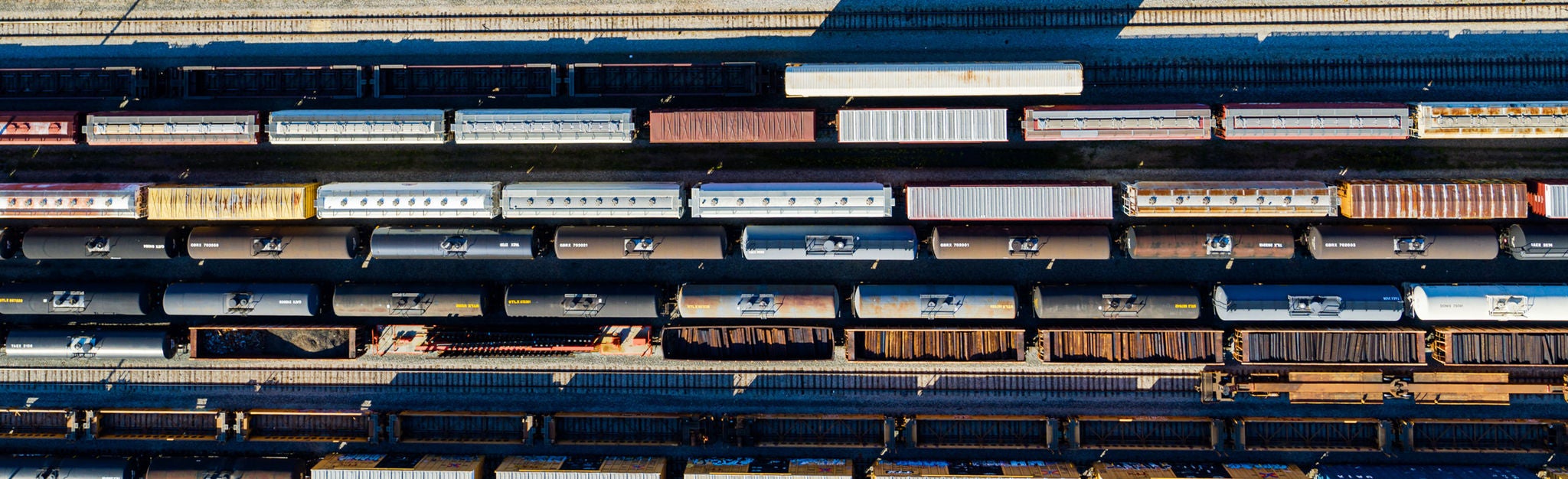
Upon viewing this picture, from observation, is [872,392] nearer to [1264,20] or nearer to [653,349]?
[653,349]

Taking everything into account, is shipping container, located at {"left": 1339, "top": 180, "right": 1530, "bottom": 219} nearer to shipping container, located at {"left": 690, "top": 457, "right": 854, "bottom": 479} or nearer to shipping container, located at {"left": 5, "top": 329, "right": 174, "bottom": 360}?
shipping container, located at {"left": 690, "top": 457, "right": 854, "bottom": 479}

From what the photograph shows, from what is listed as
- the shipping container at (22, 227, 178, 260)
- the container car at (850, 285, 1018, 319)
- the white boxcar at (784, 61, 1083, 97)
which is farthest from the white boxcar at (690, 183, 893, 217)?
the shipping container at (22, 227, 178, 260)

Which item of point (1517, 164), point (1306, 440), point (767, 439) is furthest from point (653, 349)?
point (1517, 164)

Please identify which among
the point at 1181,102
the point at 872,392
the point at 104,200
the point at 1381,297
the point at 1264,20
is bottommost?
the point at 872,392

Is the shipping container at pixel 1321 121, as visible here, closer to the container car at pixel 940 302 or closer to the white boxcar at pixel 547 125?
Result: the container car at pixel 940 302

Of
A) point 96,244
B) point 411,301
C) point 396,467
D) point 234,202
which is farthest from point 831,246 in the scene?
point 96,244

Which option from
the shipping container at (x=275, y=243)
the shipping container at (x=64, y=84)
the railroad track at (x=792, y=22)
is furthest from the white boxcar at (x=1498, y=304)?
the shipping container at (x=64, y=84)

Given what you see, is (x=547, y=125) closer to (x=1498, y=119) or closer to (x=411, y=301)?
(x=411, y=301)
